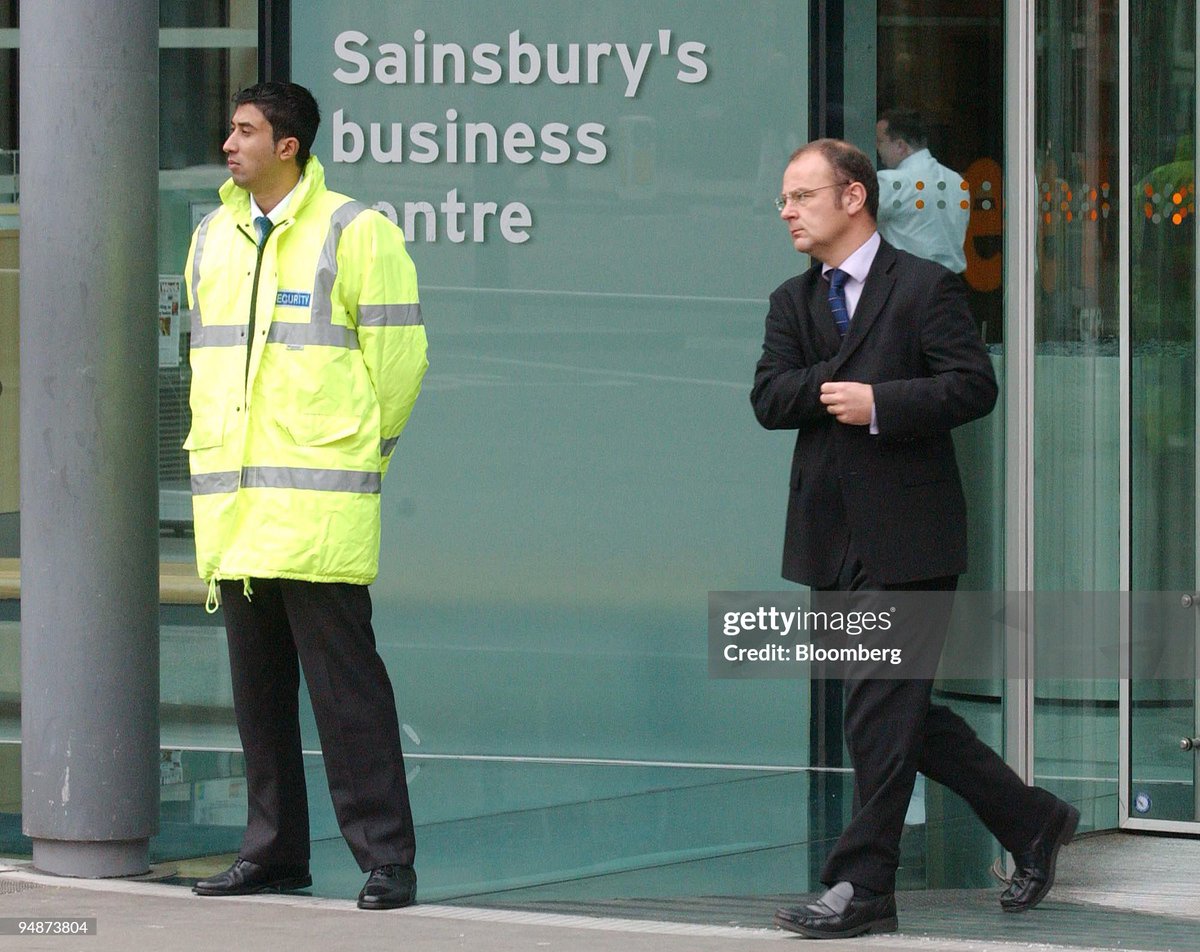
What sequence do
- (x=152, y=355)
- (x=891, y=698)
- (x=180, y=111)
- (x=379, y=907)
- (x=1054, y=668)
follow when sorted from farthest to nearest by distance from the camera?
(x=180, y=111), (x=1054, y=668), (x=152, y=355), (x=379, y=907), (x=891, y=698)

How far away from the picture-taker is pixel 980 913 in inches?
201

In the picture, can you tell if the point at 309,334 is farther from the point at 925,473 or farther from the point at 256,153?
the point at 925,473

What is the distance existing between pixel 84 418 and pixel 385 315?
0.83 metres

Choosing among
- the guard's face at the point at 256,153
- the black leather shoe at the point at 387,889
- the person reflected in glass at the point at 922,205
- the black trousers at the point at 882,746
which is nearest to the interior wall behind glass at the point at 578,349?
the person reflected in glass at the point at 922,205

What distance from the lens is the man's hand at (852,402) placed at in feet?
15.4

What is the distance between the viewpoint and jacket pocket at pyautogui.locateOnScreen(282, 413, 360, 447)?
5.01 m

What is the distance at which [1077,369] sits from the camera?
6168 millimetres

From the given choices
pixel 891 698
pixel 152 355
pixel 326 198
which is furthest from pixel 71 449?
pixel 891 698

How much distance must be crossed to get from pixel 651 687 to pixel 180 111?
2795mm

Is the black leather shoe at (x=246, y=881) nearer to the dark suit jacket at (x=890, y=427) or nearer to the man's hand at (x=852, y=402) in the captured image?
the dark suit jacket at (x=890, y=427)

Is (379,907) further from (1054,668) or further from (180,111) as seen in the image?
(180,111)

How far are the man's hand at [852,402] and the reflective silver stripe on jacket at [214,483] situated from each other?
1.40m

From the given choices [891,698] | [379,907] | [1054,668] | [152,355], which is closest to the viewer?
[891,698]

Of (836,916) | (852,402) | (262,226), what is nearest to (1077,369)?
(852,402)
